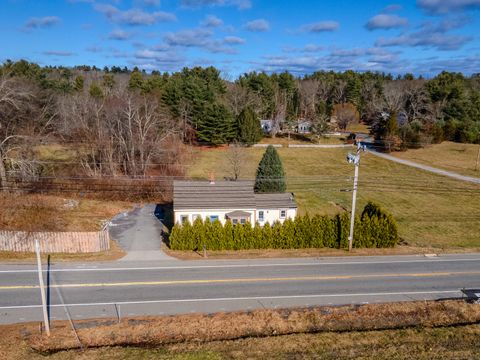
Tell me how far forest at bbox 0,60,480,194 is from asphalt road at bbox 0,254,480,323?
14671 mm

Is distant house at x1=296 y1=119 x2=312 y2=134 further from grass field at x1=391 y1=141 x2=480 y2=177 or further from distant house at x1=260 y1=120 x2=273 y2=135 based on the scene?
grass field at x1=391 y1=141 x2=480 y2=177

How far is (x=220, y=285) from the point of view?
67.3 feet

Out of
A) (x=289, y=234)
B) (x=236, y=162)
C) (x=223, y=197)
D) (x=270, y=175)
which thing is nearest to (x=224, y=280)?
(x=289, y=234)

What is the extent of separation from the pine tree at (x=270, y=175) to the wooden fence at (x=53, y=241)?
66.0 feet

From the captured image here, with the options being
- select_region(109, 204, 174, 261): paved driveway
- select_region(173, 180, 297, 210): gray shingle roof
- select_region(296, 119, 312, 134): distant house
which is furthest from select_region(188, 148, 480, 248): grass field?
select_region(296, 119, 312, 134): distant house

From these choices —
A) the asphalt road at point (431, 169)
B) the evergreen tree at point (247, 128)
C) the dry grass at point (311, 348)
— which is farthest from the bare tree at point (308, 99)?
the dry grass at point (311, 348)

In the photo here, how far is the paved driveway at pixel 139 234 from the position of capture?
2489cm

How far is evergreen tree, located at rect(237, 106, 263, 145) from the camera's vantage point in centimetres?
6762

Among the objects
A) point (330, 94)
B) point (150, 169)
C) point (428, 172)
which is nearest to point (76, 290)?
point (150, 169)

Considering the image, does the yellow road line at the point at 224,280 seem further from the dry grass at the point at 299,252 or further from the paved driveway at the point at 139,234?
the paved driveway at the point at 139,234

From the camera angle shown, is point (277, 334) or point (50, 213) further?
point (50, 213)

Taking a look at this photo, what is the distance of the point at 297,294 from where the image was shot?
1975cm

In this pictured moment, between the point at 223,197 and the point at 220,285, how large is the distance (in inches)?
417

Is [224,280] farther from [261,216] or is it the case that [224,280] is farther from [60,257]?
[60,257]
